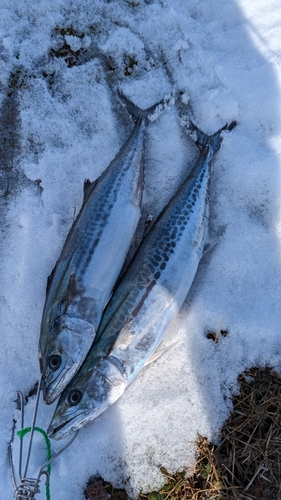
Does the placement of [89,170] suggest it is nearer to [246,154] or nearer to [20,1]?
[246,154]

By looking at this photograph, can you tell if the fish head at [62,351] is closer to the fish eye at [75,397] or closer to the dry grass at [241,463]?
the fish eye at [75,397]

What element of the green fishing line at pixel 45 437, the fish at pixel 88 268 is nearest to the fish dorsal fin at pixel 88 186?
the fish at pixel 88 268

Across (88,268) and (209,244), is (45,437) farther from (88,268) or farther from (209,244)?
(209,244)

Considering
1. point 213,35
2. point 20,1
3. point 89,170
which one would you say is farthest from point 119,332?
point 20,1

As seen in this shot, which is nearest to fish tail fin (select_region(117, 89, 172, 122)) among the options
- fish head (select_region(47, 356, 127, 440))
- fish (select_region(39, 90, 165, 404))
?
fish (select_region(39, 90, 165, 404))

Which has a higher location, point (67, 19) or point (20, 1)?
point (20, 1)

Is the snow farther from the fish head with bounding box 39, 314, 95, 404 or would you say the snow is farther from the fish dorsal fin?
the fish head with bounding box 39, 314, 95, 404
